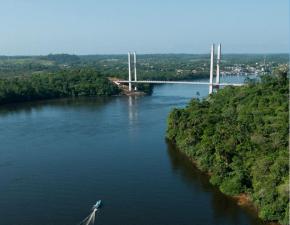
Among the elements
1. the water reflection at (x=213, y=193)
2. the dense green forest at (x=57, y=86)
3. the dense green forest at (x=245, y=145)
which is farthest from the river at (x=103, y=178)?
the dense green forest at (x=57, y=86)

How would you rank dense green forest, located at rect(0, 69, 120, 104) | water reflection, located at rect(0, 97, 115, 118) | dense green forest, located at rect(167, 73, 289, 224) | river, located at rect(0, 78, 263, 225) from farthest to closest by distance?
dense green forest, located at rect(0, 69, 120, 104) < water reflection, located at rect(0, 97, 115, 118) < river, located at rect(0, 78, 263, 225) < dense green forest, located at rect(167, 73, 289, 224)

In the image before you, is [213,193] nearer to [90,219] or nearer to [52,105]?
[90,219]

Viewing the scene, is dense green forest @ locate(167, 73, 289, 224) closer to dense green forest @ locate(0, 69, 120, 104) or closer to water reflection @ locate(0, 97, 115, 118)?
water reflection @ locate(0, 97, 115, 118)

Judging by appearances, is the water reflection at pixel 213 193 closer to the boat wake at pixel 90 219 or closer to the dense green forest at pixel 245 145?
the dense green forest at pixel 245 145

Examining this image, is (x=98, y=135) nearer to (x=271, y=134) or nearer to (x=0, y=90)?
(x=271, y=134)

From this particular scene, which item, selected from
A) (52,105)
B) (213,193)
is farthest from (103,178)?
(52,105)

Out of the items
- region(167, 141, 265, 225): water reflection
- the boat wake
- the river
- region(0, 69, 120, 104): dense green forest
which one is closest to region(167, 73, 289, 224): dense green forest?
region(167, 141, 265, 225): water reflection

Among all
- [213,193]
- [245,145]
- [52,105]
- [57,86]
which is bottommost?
[52,105]
